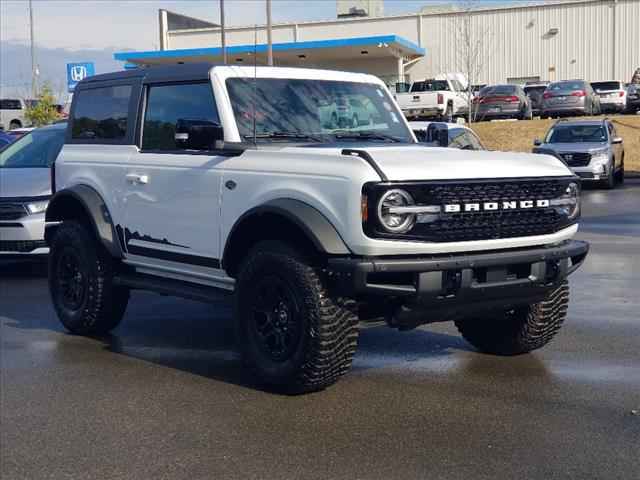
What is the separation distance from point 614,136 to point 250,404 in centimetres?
2146

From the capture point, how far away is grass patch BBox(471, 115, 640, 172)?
33.2 metres

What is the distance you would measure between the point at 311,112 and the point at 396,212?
6.01ft

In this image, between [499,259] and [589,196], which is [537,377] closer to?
[499,259]

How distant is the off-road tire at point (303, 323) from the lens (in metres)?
6.05

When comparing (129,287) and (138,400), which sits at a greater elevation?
(129,287)

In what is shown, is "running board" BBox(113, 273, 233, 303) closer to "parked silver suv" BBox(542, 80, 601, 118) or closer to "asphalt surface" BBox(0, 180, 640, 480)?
"asphalt surface" BBox(0, 180, 640, 480)

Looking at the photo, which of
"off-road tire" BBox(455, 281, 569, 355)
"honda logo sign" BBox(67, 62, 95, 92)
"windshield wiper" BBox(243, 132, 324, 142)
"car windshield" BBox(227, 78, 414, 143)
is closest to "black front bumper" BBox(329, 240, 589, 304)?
"off-road tire" BBox(455, 281, 569, 355)

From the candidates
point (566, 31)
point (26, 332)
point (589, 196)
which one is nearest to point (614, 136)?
point (589, 196)

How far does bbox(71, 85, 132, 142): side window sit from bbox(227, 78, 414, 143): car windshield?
1262 mm

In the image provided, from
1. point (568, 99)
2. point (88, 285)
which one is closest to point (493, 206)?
point (88, 285)

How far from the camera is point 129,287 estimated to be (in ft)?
26.0

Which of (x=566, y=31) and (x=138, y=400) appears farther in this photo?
(x=566, y=31)

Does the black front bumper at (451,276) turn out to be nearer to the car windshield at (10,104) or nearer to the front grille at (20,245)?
the front grille at (20,245)

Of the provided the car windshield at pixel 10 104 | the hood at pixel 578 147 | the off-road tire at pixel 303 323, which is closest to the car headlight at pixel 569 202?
the off-road tire at pixel 303 323
